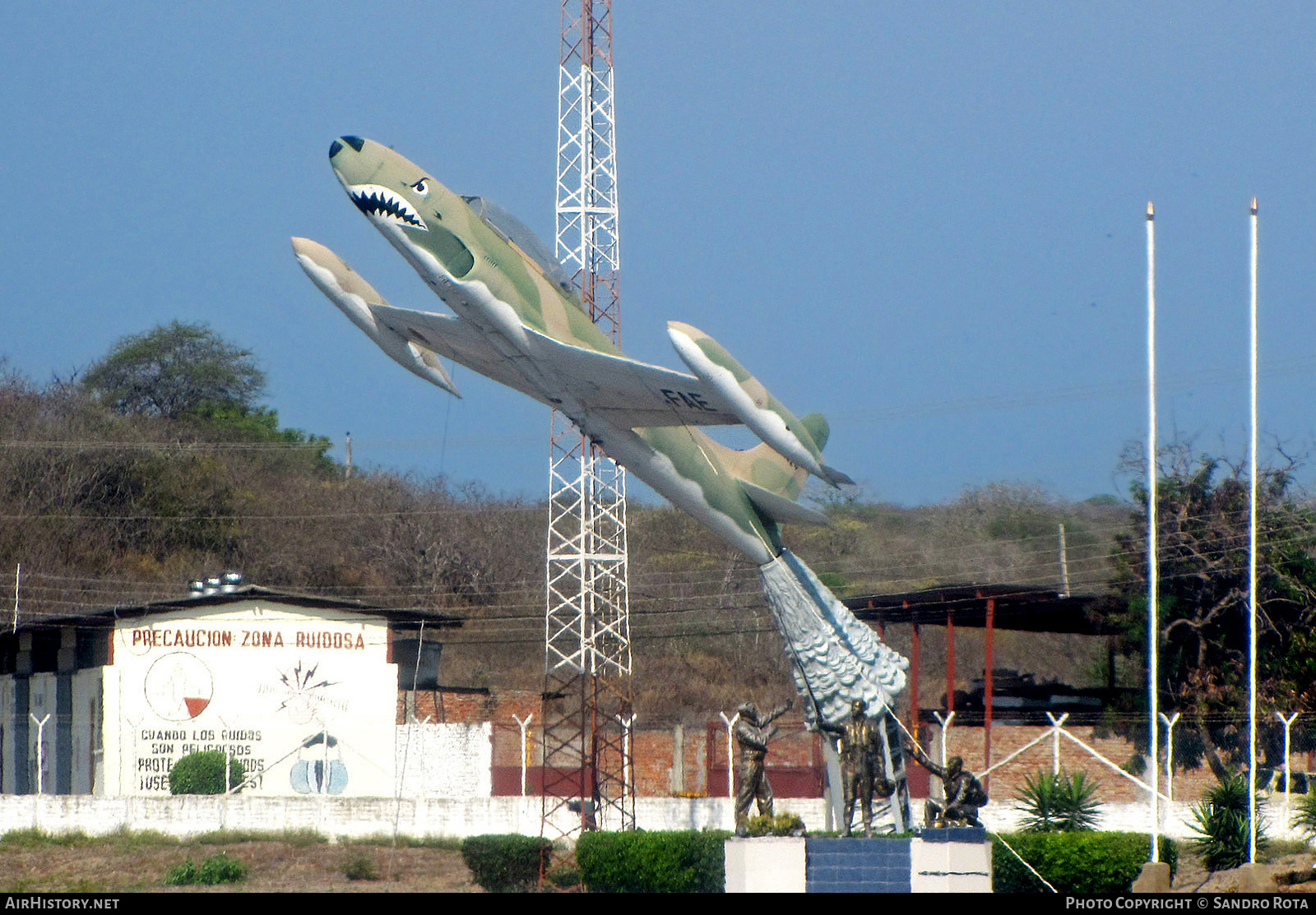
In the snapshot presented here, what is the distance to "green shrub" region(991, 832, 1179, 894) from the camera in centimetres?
1867

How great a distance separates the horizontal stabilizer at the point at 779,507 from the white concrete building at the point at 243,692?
13810mm

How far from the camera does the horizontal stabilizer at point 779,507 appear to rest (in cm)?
1883

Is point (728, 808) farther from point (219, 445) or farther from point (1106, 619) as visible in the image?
point (219, 445)

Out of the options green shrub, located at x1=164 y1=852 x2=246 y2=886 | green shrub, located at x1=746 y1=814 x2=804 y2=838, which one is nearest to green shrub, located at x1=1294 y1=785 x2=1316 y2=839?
green shrub, located at x1=746 y1=814 x2=804 y2=838

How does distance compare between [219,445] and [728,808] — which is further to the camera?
[219,445]

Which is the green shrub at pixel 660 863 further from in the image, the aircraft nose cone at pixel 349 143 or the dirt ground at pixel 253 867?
the aircraft nose cone at pixel 349 143

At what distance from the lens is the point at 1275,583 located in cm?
3106

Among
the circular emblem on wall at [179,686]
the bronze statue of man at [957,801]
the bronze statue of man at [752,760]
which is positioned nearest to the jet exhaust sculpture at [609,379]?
the bronze statue of man at [752,760]

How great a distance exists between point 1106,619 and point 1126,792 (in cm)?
431

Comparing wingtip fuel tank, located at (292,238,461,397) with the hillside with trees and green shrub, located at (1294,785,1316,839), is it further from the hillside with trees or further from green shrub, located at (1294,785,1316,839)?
the hillside with trees

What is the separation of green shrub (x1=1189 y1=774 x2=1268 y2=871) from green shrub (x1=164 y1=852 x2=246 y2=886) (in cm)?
1405

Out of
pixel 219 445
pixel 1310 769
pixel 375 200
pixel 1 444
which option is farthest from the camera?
pixel 219 445

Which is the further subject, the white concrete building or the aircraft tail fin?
the white concrete building

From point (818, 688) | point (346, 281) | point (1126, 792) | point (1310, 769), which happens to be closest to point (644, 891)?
point (818, 688)
